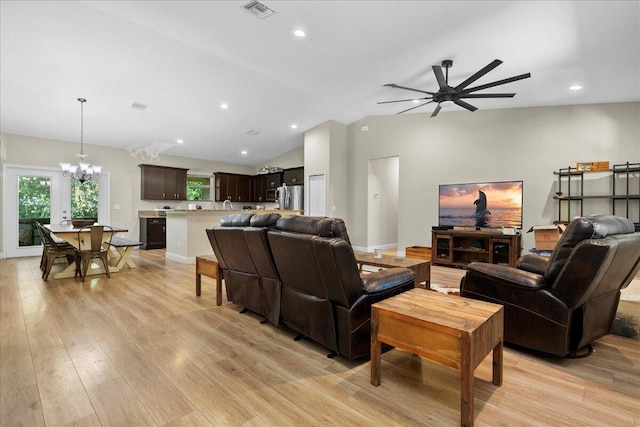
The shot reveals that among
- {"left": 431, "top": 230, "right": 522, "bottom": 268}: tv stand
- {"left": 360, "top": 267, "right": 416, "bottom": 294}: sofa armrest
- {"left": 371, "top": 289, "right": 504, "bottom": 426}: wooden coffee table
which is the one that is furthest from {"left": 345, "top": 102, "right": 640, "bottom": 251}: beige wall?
{"left": 371, "top": 289, "right": 504, "bottom": 426}: wooden coffee table

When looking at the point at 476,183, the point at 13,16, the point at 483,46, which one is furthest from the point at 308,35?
the point at 476,183

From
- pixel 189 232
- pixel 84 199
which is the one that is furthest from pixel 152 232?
pixel 189 232

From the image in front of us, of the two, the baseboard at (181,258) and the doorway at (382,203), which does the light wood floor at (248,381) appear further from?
the doorway at (382,203)

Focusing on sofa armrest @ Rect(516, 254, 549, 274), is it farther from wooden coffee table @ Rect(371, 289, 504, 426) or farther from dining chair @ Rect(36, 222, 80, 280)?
dining chair @ Rect(36, 222, 80, 280)

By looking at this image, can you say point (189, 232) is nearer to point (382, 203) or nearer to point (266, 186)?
point (266, 186)

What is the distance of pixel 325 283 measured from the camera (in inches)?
82.6

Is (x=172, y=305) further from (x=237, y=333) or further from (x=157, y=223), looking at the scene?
(x=157, y=223)

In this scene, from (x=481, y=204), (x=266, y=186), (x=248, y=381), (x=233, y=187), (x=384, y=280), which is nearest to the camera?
(x=248, y=381)

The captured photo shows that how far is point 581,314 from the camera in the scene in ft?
7.00

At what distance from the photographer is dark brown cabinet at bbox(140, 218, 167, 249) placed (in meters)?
7.91

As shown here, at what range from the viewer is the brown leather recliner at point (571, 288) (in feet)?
6.52

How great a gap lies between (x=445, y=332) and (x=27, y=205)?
28.8ft

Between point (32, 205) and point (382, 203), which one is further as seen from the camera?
point (382, 203)

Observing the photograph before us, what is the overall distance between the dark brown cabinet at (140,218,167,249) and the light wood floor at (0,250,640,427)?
16.8 ft
